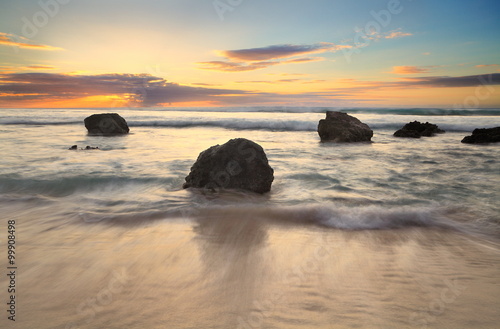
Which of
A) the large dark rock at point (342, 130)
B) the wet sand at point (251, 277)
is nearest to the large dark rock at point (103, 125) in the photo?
the large dark rock at point (342, 130)

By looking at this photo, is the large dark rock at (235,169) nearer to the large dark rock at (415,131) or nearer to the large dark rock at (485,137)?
the large dark rock at (485,137)

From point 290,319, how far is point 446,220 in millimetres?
3191

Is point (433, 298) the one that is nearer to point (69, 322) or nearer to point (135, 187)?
point (69, 322)

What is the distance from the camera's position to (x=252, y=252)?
9.66 ft

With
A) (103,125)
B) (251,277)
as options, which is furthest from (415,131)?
(103,125)

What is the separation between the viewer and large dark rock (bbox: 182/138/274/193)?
17.0 feet

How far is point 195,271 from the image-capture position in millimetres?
2537

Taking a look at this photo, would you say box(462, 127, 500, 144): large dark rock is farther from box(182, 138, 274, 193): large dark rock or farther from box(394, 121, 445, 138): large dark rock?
box(182, 138, 274, 193): large dark rock

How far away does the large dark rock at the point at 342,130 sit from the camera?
42.7 ft

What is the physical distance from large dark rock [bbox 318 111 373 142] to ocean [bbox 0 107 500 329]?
268 inches

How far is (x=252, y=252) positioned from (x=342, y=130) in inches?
439

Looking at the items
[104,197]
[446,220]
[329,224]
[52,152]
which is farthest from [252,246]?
[52,152]

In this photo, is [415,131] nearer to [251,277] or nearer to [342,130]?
[342,130]

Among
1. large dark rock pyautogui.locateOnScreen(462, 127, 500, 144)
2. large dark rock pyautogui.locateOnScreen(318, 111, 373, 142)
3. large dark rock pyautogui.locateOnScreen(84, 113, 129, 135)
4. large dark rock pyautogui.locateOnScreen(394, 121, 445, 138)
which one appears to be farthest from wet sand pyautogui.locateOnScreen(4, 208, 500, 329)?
large dark rock pyautogui.locateOnScreen(84, 113, 129, 135)
